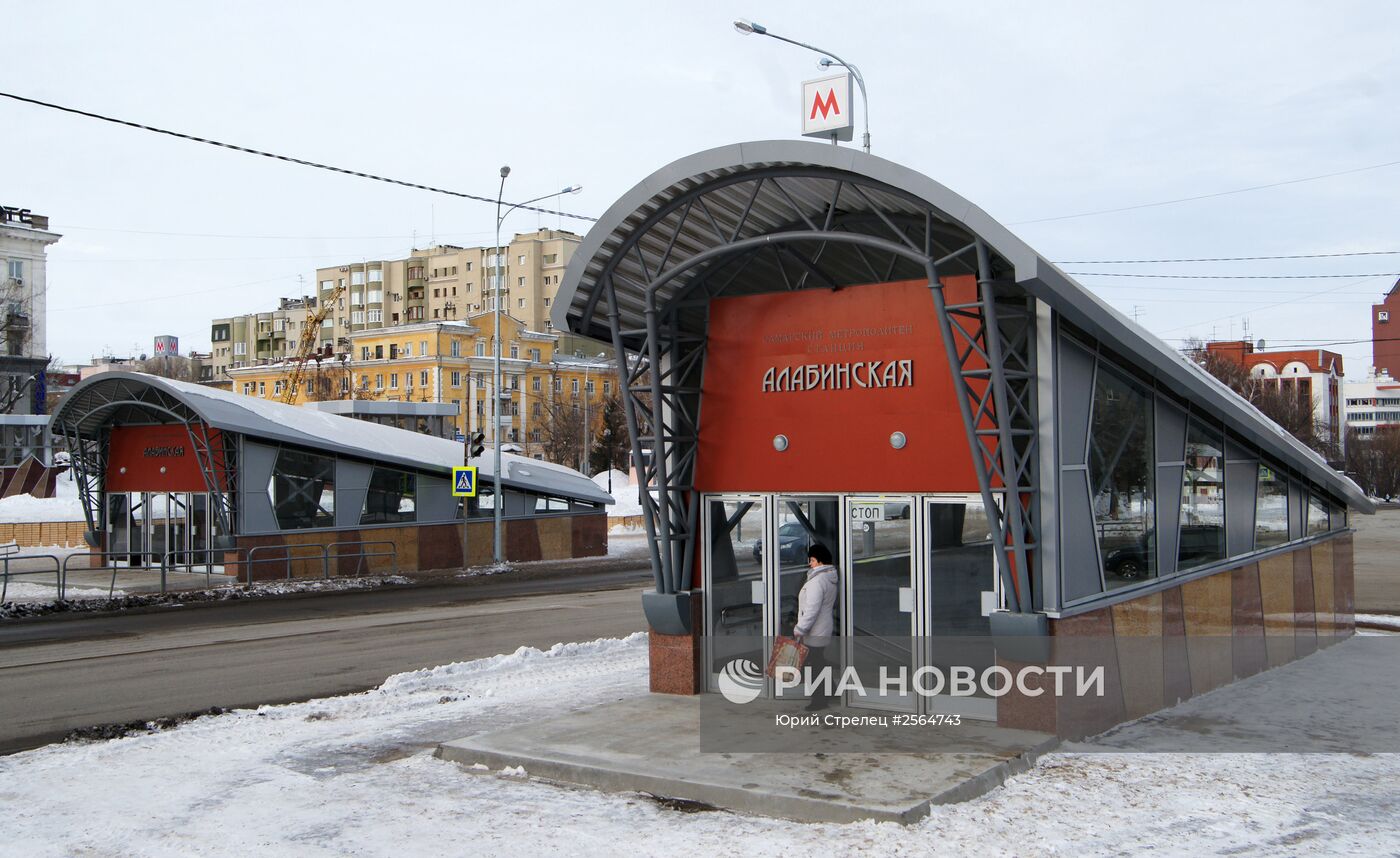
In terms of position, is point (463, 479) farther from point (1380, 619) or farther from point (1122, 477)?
point (1122, 477)

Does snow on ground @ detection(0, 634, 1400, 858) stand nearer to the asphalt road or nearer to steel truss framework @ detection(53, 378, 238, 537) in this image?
the asphalt road

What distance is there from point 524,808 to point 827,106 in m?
6.50

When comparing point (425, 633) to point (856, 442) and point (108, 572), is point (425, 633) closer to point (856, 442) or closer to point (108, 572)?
point (856, 442)

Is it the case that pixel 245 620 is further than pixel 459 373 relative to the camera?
No

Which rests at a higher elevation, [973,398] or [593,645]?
[973,398]

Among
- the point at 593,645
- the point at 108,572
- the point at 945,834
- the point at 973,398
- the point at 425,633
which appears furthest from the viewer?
the point at 108,572

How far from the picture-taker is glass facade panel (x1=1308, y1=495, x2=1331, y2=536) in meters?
17.2

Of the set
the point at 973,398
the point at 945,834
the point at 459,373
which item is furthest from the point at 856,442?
the point at 459,373

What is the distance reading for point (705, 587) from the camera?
39.5 feet

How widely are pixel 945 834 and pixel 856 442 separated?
4475 millimetres

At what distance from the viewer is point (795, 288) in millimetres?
11852

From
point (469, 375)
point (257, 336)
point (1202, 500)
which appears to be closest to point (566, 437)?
point (469, 375)

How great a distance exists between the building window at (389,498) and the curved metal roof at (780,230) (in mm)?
19025

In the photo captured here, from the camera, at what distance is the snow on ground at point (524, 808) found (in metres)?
7.28
